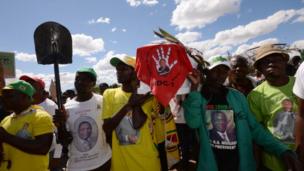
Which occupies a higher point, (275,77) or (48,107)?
(275,77)

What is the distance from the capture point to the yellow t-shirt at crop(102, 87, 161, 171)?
3.14m

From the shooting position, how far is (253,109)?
3.33m

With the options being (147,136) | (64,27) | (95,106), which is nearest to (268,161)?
(147,136)

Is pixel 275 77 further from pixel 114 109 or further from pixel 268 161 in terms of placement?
pixel 114 109

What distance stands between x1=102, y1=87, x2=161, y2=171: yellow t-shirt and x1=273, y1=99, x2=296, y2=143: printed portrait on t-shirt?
3.86 ft

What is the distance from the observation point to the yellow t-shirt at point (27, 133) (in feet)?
10.8

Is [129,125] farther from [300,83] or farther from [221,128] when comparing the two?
[300,83]

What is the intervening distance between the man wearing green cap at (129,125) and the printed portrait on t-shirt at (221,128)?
57 cm

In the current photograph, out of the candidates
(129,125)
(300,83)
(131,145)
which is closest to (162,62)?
(129,125)

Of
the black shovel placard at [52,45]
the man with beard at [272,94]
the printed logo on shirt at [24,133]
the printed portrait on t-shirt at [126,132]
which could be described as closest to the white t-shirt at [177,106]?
the printed portrait on t-shirt at [126,132]

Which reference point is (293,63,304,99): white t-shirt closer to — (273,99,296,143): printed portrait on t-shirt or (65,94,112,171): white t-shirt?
(273,99,296,143): printed portrait on t-shirt

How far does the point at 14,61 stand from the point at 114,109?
925 centimetres

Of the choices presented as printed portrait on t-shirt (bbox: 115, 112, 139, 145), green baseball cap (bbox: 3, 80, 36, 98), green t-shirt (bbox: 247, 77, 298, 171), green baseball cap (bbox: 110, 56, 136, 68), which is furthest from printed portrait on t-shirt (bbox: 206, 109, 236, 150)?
green baseball cap (bbox: 3, 80, 36, 98)

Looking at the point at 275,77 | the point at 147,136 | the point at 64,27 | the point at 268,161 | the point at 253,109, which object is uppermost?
the point at 64,27
